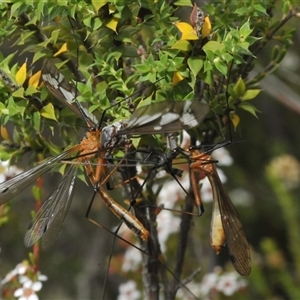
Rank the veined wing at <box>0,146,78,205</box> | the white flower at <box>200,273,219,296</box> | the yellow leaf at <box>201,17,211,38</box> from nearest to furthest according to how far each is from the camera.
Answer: the yellow leaf at <box>201,17,211,38</box> → the veined wing at <box>0,146,78,205</box> → the white flower at <box>200,273,219,296</box>

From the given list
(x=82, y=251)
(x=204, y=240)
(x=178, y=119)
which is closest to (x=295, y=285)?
(x=204, y=240)

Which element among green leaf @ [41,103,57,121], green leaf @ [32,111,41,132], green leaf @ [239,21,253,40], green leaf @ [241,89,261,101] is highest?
green leaf @ [239,21,253,40]

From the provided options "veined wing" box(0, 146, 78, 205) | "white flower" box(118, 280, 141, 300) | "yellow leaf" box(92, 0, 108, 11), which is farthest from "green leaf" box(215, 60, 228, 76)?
"white flower" box(118, 280, 141, 300)

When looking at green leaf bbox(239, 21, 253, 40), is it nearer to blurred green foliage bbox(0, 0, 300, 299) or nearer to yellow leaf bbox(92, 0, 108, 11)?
blurred green foliage bbox(0, 0, 300, 299)

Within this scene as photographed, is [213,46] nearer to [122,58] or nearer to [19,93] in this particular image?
[122,58]

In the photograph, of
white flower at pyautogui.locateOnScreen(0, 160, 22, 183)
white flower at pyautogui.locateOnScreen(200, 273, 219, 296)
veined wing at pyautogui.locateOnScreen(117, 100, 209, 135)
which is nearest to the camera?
veined wing at pyautogui.locateOnScreen(117, 100, 209, 135)

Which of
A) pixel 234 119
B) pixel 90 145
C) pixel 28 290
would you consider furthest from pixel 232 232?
pixel 28 290

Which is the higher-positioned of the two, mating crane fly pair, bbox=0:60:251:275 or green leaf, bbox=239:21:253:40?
green leaf, bbox=239:21:253:40
